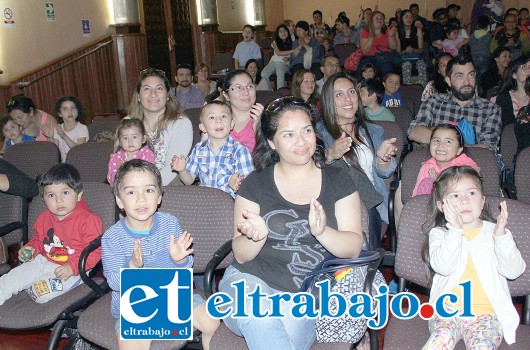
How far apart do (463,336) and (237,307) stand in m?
0.81

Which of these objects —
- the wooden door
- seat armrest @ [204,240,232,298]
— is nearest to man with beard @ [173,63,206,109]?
seat armrest @ [204,240,232,298]

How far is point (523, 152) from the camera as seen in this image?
10.3 ft

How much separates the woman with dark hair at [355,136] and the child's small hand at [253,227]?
1.03m

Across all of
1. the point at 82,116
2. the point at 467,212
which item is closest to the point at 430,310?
the point at 467,212

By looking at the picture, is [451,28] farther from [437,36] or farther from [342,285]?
[342,285]

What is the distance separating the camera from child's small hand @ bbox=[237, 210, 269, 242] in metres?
2.04

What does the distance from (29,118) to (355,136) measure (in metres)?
3.06

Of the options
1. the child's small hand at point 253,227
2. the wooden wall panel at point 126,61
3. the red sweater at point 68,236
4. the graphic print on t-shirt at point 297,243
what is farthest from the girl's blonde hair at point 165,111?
the wooden wall panel at point 126,61

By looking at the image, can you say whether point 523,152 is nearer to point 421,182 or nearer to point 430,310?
point 421,182

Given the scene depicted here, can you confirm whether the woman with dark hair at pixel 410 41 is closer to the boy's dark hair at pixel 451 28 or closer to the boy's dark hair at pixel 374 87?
the boy's dark hair at pixel 451 28

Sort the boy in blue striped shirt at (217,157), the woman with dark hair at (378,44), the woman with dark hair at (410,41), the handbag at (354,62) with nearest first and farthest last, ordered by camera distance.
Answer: the boy in blue striped shirt at (217,157) < the woman with dark hair at (378,44) < the handbag at (354,62) < the woman with dark hair at (410,41)

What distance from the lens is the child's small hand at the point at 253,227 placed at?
204 cm

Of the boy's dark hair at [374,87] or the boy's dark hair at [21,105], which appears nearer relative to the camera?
the boy's dark hair at [374,87]

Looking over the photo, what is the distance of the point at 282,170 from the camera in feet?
7.81
